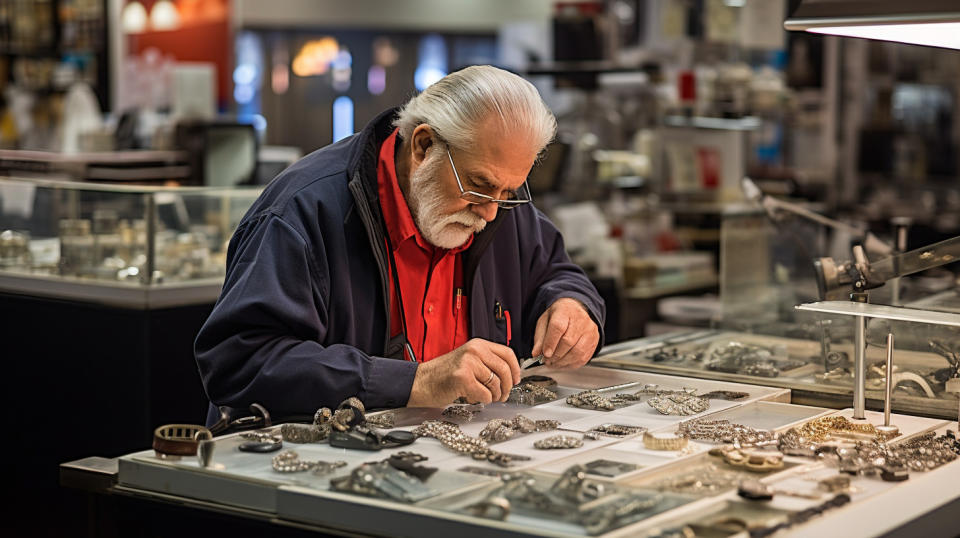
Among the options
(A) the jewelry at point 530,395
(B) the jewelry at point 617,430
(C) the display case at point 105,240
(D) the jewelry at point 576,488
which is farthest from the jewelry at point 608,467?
(C) the display case at point 105,240

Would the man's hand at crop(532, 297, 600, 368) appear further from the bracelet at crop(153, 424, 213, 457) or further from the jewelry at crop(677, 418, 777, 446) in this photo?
the bracelet at crop(153, 424, 213, 457)

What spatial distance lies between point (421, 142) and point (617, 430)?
0.80 m

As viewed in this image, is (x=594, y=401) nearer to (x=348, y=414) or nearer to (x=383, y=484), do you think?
(x=348, y=414)

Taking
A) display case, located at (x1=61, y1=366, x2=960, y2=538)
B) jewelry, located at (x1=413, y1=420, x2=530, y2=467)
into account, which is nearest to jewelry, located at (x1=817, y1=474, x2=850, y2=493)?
display case, located at (x1=61, y1=366, x2=960, y2=538)

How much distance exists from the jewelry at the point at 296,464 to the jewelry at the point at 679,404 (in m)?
0.77

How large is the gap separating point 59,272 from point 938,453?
3.54 metres

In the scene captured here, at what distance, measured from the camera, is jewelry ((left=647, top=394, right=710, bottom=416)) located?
102 inches

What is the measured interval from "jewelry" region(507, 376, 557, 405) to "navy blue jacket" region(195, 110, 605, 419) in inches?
10.0

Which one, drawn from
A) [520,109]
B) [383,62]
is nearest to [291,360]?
[520,109]

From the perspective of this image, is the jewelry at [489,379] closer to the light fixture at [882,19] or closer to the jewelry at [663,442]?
the jewelry at [663,442]

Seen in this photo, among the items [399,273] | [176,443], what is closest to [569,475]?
[176,443]

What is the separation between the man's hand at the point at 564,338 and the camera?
9.43ft

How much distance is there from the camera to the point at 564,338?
9.43 ft

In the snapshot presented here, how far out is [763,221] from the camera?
4.90 metres
